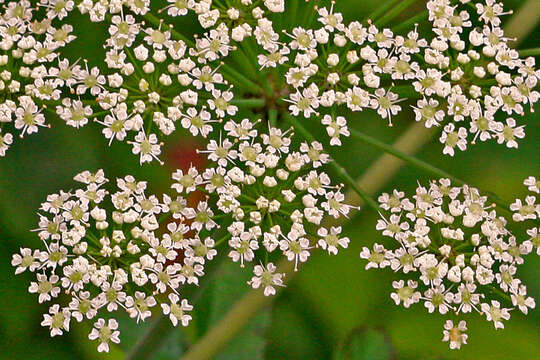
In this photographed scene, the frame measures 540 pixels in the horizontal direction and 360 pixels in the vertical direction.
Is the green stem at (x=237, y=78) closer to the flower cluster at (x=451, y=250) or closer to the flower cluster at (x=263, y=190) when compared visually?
the flower cluster at (x=263, y=190)

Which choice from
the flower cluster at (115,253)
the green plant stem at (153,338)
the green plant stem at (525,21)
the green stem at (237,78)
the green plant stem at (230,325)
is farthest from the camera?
the green plant stem at (525,21)

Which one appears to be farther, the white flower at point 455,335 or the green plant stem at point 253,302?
the green plant stem at point 253,302

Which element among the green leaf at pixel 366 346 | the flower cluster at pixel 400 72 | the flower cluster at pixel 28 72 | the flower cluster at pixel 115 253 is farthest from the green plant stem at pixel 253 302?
the flower cluster at pixel 28 72

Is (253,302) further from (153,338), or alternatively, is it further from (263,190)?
(263,190)

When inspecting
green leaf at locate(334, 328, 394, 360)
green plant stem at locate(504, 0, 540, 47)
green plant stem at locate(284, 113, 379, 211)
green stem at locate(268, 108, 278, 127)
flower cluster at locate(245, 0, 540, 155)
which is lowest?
green leaf at locate(334, 328, 394, 360)

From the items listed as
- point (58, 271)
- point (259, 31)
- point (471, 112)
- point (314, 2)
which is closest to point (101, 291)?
point (58, 271)

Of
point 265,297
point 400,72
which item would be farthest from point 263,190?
point 265,297

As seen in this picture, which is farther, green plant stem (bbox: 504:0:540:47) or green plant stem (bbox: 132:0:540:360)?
green plant stem (bbox: 504:0:540:47)

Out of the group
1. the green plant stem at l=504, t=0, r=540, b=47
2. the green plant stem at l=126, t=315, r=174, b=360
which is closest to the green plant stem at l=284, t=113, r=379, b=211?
the green plant stem at l=126, t=315, r=174, b=360

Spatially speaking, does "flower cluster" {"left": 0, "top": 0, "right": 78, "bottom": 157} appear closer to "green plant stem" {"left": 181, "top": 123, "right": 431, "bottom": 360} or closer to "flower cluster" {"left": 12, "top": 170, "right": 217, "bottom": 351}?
"flower cluster" {"left": 12, "top": 170, "right": 217, "bottom": 351}
